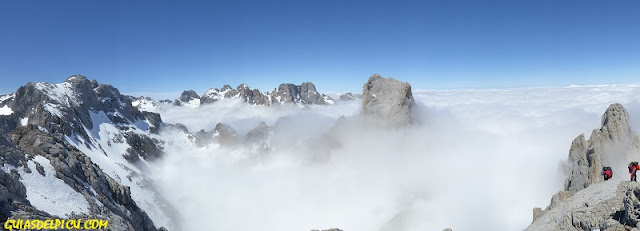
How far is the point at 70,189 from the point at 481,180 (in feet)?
614

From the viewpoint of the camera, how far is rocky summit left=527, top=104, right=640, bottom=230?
79.6ft

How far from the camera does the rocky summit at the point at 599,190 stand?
24266 mm

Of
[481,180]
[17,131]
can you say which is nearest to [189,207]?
[17,131]

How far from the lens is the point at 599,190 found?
1406 inches

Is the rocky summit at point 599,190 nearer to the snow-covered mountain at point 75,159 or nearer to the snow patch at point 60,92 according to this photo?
the snow-covered mountain at point 75,159

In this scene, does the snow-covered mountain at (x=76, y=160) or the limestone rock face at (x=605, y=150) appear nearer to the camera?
the snow-covered mountain at (x=76, y=160)

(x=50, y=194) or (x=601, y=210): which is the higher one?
(x=601, y=210)

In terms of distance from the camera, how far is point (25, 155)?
5500 centimetres

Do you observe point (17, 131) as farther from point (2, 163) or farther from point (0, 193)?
point (0, 193)

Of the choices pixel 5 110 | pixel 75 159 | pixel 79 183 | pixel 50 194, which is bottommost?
pixel 79 183

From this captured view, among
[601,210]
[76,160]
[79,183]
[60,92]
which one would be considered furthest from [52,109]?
[601,210]

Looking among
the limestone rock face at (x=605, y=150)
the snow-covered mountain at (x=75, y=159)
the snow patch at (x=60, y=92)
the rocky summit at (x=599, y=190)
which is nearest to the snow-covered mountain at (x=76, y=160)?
the snow-covered mountain at (x=75, y=159)

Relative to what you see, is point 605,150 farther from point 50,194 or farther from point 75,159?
point 75,159

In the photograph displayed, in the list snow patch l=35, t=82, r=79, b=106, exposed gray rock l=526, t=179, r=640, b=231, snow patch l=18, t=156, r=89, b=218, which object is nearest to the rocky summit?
exposed gray rock l=526, t=179, r=640, b=231
